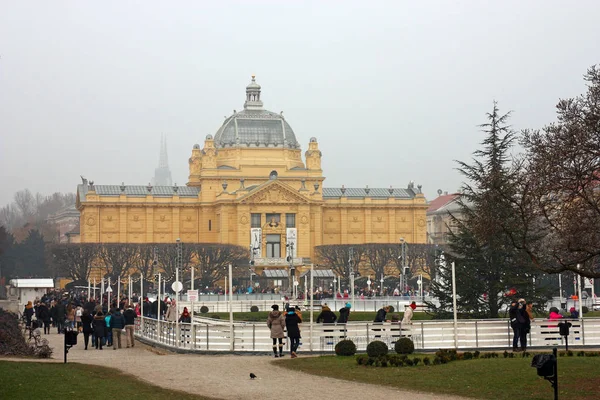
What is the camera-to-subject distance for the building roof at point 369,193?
14279cm

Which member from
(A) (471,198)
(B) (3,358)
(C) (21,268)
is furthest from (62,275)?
(B) (3,358)

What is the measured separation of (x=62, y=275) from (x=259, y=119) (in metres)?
38.4

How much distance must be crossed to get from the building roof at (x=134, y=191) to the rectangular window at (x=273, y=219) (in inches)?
390

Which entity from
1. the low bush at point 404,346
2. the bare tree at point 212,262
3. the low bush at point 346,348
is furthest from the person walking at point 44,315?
the bare tree at point 212,262

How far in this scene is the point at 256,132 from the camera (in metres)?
144

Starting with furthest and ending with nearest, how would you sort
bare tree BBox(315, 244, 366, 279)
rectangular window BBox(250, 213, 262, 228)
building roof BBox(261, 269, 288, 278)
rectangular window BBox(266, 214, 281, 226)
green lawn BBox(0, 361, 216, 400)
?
1. rectangular window BBox(250, 213, 262, 228)
2. rectangular window BBox(266, 214, 281, 226)
3. bare tree BBox(315, 244, 366, 279)
4. building roof BBox(261, 269, 288, 278)
5. green lawn BBox(0, 361, 216, 400)

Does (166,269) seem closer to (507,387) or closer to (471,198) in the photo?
(471,198)

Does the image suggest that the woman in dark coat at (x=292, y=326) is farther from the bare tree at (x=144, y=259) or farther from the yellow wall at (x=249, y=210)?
the yellow wall at (x=249, y=210)

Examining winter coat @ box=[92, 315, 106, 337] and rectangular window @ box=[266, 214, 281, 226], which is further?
rectangular window @ box=[266, 214, 281, 226]

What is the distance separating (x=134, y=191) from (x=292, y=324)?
10653 cm

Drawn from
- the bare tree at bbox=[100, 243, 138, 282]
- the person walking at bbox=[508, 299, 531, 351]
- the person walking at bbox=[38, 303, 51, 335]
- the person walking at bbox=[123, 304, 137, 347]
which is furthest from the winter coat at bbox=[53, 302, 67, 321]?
the bare tree at bbox=[100, 243, 138, 282]

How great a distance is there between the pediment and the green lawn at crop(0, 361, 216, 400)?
10372 cm

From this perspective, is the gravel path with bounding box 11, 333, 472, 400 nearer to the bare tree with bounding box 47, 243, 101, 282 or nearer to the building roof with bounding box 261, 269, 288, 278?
the building roof with bounding box 261, 269, 288, 278

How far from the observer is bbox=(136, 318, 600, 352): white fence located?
3588cm
